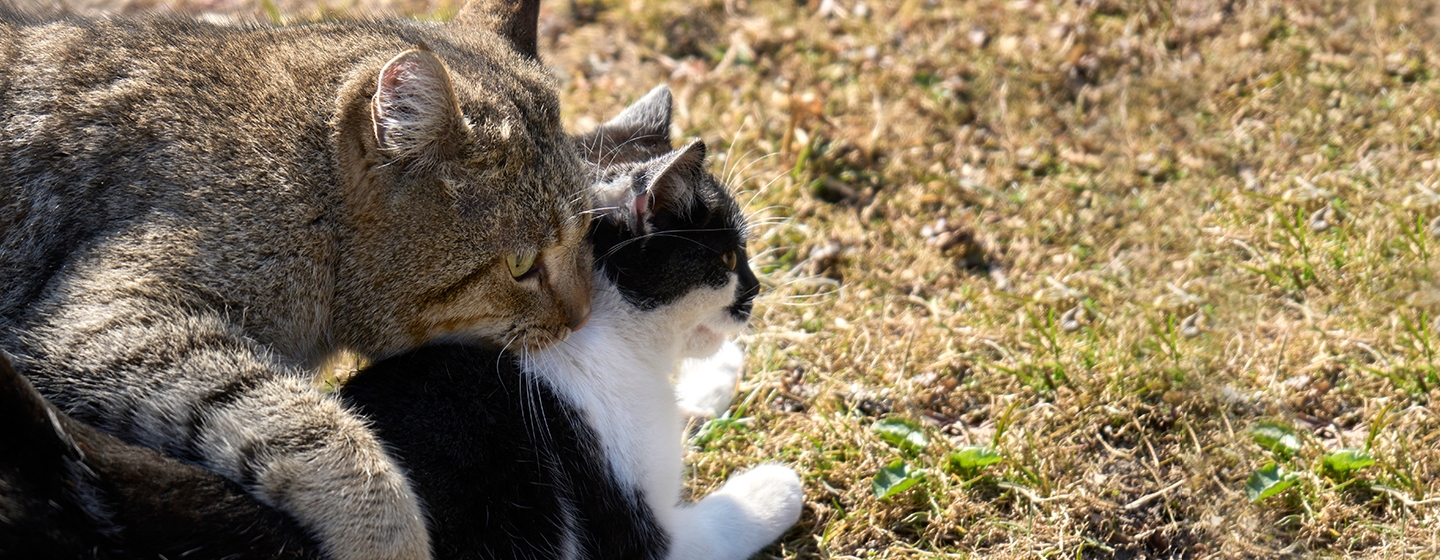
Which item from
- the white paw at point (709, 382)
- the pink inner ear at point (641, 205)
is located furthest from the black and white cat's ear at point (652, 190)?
the white paw at point (709, 382)

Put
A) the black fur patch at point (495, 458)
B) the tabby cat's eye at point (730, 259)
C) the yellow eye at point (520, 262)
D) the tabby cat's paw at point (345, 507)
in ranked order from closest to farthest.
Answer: the tabby cat's paw at point (345, 507), the black fur patch at point (495, 458), the yellow eye at point (520, 262), the tabby cat's eye at point (730, 259)

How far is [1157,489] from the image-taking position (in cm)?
342

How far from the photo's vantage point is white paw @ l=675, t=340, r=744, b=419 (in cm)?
411

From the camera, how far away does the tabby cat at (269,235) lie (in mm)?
2607

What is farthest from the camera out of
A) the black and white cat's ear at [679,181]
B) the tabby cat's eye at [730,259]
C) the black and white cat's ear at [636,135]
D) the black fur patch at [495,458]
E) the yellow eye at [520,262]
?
the black and white cat's ear at [636,135]

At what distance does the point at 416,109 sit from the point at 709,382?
5.53ft

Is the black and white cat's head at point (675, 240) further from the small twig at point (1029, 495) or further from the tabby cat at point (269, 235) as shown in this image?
the small twig at point (1029, 495)

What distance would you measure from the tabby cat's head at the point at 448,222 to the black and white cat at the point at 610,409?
12 centimetres

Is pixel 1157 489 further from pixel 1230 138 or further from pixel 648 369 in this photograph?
pixel 1230 138

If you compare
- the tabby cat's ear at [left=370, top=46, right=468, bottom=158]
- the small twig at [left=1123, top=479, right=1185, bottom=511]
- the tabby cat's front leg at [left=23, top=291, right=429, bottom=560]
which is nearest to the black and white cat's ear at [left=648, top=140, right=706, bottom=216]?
the tabby cat's ear at [left=370, top=46, right=468, bottom=158]

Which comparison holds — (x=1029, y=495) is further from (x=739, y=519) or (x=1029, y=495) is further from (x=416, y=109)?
(x=416, y=109)

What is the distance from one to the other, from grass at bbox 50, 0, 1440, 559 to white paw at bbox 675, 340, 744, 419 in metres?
0.10

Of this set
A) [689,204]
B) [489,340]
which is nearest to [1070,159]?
[689,204]

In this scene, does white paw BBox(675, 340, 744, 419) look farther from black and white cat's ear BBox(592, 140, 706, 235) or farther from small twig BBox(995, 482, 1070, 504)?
small twig BBox(995, 482, 1070, 504)
